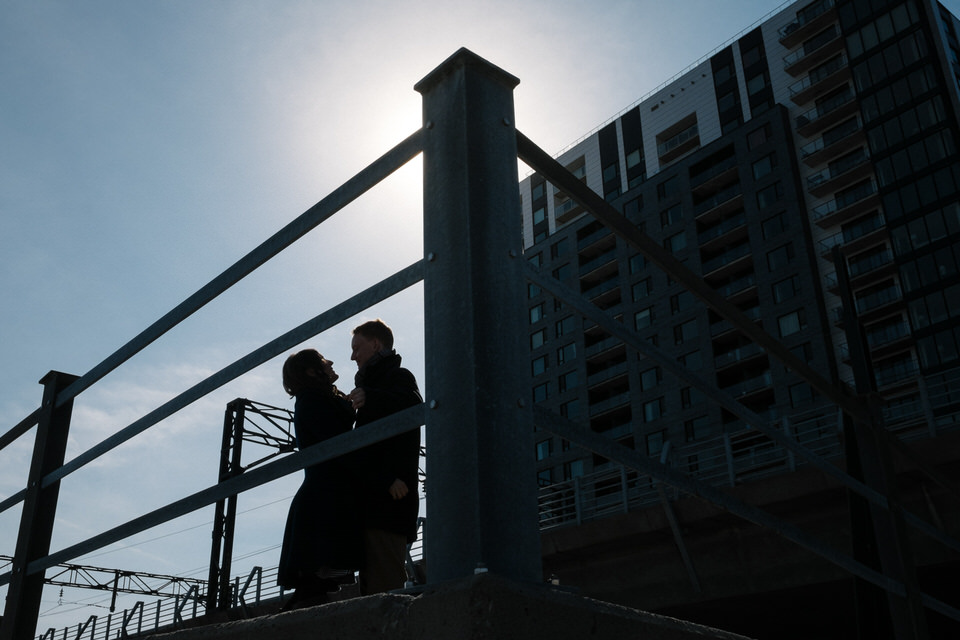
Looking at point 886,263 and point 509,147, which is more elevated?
point 886,263

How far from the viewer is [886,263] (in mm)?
49031

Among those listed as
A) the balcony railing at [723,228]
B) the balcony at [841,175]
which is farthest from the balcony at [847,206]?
the balcony railing at [723,228]

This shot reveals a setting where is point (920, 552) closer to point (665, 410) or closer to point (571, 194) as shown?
point (571, 194)

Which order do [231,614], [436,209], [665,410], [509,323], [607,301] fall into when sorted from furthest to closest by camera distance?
[607,301] → [665,410] → [231,614] → [436,209] → [509,323]

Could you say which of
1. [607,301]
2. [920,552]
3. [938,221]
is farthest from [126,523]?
[607,301]

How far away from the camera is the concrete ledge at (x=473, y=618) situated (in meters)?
1.44

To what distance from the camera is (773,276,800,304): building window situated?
51500 millimetres

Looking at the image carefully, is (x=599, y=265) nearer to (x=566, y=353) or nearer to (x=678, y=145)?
(x=566, y=353)

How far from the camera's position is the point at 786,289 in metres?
52.0

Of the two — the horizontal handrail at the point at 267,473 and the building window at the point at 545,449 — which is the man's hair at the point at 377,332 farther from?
the building window at the point at 545,449

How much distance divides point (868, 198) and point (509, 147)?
53.9 meters

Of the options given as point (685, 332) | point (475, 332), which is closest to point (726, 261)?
point (685, 332)

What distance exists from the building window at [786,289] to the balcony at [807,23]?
1721cm

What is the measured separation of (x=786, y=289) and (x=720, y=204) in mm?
8390
